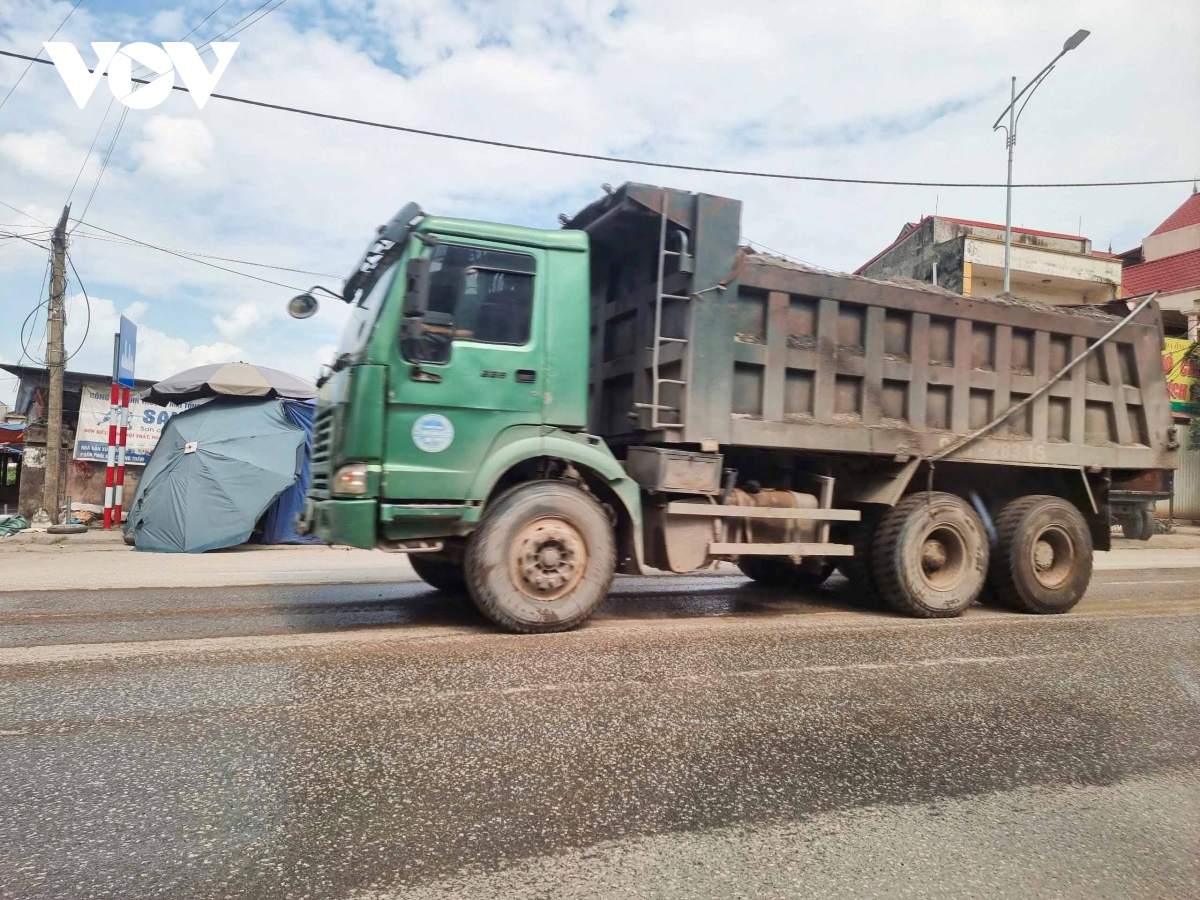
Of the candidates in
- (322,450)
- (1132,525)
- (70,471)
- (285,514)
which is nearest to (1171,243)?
(1132,525)

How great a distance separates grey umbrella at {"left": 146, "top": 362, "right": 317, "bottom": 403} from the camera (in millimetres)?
13258

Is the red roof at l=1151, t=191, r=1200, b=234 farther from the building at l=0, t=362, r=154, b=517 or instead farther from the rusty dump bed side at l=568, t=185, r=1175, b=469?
the building at l=0, t=362, r=154, b=517

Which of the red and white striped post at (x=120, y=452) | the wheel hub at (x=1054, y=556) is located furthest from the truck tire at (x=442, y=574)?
the red and white striped post at (x=120, y=452)

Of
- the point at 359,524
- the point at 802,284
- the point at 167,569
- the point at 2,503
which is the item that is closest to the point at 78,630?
the point at 359,524

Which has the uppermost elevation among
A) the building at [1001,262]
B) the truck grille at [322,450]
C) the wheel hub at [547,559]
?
the building at [1001,262]

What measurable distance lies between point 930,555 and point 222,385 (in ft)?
36.8

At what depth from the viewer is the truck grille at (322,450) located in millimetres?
5371

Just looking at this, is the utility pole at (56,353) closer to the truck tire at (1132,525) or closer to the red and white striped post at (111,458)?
the red and white striped post at (111,458)

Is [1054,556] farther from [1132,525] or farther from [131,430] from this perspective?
[131,430]

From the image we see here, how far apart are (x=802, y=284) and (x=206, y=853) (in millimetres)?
5307

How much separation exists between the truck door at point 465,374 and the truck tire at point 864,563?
3309 mm

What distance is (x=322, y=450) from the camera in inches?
221

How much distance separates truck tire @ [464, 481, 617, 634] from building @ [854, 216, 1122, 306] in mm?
20312

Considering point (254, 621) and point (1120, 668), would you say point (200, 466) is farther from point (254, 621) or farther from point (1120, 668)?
point (1120, 668)
